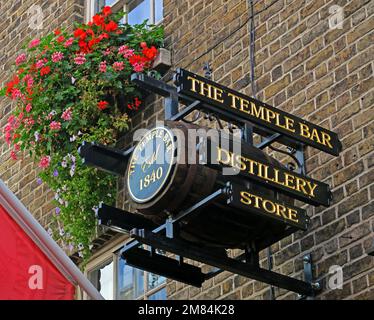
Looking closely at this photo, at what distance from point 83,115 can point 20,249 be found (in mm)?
4263

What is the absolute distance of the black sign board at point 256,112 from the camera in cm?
915

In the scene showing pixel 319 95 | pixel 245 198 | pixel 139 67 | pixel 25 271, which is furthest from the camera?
pixel 139 67

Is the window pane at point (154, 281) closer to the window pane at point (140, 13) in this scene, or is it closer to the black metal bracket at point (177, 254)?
the black metal bracket at point (177, 254)

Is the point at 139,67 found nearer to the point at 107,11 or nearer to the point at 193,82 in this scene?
the point at 107,11

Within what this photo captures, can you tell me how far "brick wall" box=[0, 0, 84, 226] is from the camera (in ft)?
43.1

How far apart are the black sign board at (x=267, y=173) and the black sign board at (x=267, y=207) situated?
0.11 metres

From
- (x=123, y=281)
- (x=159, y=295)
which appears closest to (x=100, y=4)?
(x=123, y=281)

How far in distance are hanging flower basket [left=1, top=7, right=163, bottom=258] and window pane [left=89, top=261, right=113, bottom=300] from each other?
0.78ft

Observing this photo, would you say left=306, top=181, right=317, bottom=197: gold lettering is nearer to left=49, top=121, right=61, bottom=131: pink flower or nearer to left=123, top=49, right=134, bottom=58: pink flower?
left=123, top=49, right=134, bottom=58: pink flower

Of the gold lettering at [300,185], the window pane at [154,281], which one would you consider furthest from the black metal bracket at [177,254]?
the window pane at [154,281]

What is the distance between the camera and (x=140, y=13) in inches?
518

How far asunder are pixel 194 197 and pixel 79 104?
3522 mm

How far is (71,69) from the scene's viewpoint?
1244 centimetres

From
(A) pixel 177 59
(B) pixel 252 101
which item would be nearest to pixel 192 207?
(B) pixel 252 101
